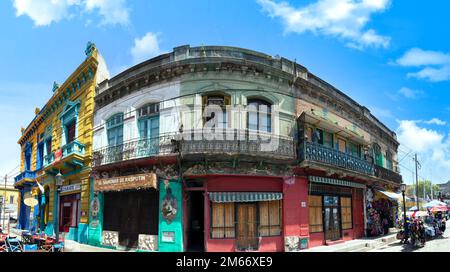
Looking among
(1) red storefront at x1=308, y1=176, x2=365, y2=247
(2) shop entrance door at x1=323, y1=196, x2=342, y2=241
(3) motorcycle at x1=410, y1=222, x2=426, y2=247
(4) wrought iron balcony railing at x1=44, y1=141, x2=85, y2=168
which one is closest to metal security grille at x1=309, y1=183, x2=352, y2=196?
(1) red storefront at x1=308, y1=176, x2=365, y2=247

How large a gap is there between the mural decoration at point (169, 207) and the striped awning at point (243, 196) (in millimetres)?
1587

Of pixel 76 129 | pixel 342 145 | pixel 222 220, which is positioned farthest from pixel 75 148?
pixel 342 145

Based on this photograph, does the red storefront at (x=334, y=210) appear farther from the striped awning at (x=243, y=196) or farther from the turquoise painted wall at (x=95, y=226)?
the turquoise painted wall at (x=95, y=226)

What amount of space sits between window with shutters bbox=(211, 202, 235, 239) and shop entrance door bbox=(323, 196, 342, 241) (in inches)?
199

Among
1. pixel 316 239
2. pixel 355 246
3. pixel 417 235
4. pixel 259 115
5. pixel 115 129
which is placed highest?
pixel 259 115

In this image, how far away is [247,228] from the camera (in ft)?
38.8

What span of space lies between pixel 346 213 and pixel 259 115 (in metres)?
8.37

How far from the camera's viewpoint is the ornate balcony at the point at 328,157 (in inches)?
465

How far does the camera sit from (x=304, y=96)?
13.1 m

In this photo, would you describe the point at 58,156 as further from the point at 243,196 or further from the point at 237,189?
the point at 243,196

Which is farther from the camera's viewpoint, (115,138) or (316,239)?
(115,138)

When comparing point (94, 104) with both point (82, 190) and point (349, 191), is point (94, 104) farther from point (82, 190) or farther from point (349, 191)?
point (349, 191)
